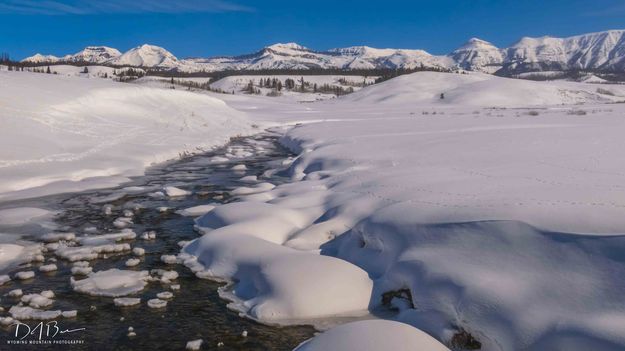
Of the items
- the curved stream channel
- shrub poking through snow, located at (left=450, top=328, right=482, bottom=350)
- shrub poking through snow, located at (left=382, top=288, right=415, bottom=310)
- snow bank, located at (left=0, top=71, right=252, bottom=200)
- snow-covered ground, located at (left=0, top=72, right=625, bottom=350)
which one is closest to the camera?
snow-covered ground, located at (left=0, top=72, right=625, bottom=350)

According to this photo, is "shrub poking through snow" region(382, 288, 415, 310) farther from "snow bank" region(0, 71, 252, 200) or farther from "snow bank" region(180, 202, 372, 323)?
"snow bank" region(0, 71, 252, 200)

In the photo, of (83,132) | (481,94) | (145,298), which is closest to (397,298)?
(145,298)

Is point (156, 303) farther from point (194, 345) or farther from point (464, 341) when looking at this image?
point (464, 341)

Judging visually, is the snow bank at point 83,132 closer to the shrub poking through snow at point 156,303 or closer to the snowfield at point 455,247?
the snowfield at point 455,247

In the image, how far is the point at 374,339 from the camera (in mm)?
5582

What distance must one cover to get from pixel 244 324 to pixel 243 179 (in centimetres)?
1149

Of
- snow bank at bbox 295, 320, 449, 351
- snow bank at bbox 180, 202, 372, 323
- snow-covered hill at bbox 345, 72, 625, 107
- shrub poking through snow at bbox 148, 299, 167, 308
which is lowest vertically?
shrub poking through snow at bbox 148, 299, 167, 308

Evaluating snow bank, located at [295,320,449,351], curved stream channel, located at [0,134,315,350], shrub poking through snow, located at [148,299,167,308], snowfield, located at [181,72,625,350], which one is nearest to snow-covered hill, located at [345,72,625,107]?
snowfield, located at [181,72,625,350]

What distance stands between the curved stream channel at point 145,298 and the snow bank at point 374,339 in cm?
95

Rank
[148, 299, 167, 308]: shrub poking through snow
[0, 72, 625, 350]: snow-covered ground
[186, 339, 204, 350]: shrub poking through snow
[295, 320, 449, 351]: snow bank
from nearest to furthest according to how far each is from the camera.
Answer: [295, 320, 449, 351]: snow bank
[0, 72, 625, 350]: snow-covered ground
[186, 339, 204, 350]: shrub poking through snow
[148, 299, 167, 308]: shrub poking through snow

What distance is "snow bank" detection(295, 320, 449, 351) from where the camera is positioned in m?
5.49

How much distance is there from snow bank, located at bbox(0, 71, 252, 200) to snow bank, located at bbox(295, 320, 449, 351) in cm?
1265

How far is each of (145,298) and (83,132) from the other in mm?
18039

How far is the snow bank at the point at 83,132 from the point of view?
17375 mm
